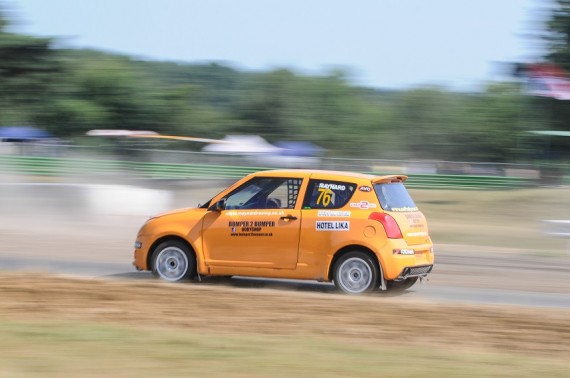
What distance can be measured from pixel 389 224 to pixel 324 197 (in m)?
0.90

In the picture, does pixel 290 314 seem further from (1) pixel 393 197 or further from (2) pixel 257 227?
(1) pixel 393 197

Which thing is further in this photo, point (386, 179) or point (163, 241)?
point (163, 241)

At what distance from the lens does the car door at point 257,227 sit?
10.8 m

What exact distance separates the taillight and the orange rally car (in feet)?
0.04

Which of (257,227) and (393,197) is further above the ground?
(393,197)

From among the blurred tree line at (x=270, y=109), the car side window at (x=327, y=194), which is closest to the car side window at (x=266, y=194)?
the car side window at (x=327, y=194)

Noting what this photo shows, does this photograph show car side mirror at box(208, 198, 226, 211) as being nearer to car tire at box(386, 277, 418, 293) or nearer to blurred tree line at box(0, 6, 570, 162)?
car tire at box(386, 277, 418, 293)

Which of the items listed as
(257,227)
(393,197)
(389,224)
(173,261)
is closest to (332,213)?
(389,224)

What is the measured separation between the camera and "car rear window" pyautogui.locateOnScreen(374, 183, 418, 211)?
35.1 feet

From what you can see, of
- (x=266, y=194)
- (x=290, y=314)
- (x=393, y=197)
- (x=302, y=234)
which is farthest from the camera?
(x=266, y=194)

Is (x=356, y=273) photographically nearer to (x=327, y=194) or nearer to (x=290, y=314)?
(x=327, y=194)

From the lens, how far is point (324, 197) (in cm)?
1080

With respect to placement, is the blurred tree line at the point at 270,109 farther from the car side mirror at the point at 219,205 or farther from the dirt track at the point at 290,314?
the dirt track at the point at 290,314

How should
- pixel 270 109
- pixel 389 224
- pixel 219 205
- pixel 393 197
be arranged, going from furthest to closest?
1. pixel 270 109
2. pixel 219 205
3. pixel 393 197
4. pixel 389 224
